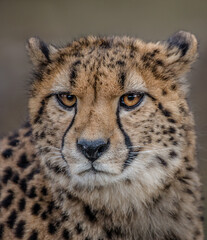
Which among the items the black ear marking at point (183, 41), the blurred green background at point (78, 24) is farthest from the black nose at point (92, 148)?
the blurred green background at point (78, 24)

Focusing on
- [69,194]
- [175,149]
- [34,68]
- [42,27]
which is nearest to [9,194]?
[69,194]

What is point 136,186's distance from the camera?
2.75 metres

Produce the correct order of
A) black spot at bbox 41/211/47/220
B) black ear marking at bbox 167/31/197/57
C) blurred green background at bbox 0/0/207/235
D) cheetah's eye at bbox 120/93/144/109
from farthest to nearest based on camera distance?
blurred green background at bbox 0/0/207/235
black ear marking at bbox 167/31/197/57
black spot at bbox 41/211/47/220
cheetah's eye at bbox 120/93/144/109

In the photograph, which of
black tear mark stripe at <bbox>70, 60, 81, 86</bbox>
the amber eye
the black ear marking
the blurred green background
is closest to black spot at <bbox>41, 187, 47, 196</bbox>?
the amber eye

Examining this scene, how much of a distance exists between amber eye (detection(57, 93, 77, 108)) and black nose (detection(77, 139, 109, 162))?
0.28 metres

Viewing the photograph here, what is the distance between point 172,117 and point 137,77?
9.5 inches

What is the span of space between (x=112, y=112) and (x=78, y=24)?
5802mm

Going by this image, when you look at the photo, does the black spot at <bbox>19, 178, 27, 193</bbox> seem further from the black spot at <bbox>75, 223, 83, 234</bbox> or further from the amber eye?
the amber eye

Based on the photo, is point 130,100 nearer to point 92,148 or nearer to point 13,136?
point 92,148

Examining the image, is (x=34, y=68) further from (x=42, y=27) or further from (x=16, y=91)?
(x=42, y=27)

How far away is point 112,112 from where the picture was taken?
8.65 feet

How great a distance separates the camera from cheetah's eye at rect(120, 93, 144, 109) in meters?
2.69

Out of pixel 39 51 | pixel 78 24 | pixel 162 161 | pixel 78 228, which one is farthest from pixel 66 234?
pixel 78 24

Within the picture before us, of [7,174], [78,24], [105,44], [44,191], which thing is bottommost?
[44,191]
